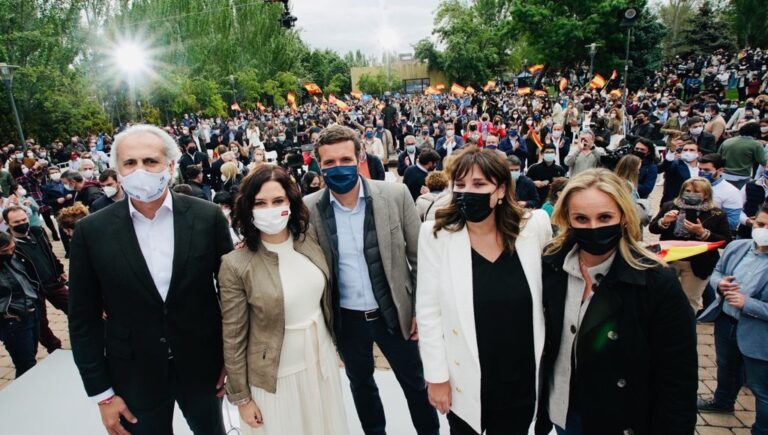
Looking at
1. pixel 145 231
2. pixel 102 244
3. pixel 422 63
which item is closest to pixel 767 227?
pixel 145 231

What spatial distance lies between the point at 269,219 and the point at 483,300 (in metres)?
1.15

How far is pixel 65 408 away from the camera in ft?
12.3

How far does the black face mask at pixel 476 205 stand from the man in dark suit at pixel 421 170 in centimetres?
480

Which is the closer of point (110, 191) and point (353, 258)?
point (353, 258)

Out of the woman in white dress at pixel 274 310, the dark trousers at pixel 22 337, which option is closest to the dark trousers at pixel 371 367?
the woman in white dress at pixel 274 310

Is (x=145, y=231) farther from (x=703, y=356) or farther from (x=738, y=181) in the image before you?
(x=738, y=181)

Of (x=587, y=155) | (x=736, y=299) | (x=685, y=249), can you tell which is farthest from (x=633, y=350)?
(x=587, y=155)

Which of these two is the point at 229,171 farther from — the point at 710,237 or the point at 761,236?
the point at 761,236

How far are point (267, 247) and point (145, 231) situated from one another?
63 centimetres

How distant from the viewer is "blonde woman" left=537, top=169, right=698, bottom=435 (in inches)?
70.0

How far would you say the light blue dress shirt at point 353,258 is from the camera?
2609mm

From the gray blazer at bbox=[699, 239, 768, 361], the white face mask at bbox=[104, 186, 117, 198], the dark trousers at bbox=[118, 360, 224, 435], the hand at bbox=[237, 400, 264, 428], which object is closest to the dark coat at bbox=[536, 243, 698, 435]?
the gray blazer at bbox=[699, 239, 768, 361]

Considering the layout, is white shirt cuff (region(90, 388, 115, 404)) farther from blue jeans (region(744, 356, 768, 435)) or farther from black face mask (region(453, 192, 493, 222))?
blue jeans (region(744, 356, 768, 435))

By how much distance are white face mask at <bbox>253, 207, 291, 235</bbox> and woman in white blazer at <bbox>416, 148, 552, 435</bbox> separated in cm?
75
